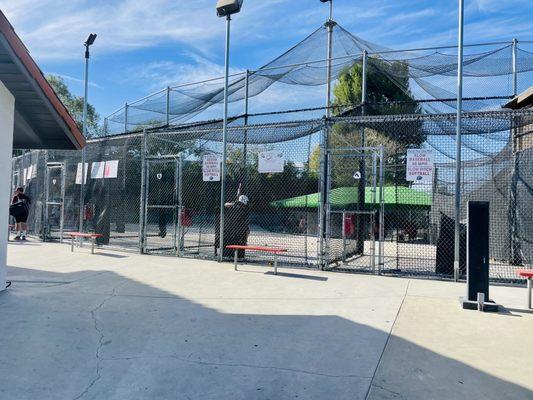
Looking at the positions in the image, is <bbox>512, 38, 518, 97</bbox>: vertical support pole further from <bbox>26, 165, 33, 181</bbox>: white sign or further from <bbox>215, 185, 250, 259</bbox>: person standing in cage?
<bbox>26, 165, 33, 181</bbox>: white sign

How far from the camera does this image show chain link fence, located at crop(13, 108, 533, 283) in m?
8.68

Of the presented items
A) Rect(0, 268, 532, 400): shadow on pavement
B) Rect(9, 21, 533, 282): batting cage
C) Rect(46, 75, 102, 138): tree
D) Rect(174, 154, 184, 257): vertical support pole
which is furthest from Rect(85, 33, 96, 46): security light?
Rect(46, 75, 102, 138): tree

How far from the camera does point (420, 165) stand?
816 cm

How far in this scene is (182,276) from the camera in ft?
26.7

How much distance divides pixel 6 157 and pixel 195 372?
4685 mm

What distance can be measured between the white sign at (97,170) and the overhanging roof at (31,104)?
3.96m

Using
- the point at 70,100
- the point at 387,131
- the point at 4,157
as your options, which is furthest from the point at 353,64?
the point at 70,100

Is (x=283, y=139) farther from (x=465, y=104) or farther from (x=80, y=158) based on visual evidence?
(x=80, y=158)

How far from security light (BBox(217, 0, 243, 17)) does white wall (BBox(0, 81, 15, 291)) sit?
4.74 metres

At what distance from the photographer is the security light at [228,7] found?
9344mm

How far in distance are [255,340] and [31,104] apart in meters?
5.13

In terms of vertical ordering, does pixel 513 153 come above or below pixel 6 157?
above

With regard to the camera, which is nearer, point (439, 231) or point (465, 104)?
point (439, 231)

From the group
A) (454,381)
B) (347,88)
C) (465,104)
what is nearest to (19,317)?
(454,381)
